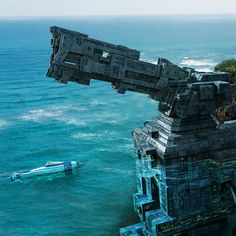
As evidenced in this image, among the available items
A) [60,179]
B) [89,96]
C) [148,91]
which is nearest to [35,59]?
[89,96]

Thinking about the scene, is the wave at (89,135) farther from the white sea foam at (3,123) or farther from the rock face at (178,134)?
the rock face at (178,134)

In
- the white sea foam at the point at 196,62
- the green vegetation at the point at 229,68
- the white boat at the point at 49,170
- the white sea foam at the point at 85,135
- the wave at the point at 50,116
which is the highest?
the green vegetation at the point at 229,68

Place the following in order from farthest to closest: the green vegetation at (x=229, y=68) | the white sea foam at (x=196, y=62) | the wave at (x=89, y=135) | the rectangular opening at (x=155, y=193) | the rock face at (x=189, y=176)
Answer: the white sea foam at (x=196, y=62) < the wave at (x=89, y=135) < the green vegetation at (x=229, y=68) < the rectangular opening at (x=155, y=193) < the rock face at (x=189, y=176)

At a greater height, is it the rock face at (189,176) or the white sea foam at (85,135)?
the rock face at (189,176)

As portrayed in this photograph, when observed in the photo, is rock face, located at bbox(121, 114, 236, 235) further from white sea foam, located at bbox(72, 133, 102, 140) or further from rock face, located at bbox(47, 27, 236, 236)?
white sea foam, located at bbox(72, 133, 102, 140)

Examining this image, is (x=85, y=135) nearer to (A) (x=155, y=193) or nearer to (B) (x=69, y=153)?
(B) (x=69, y=153)

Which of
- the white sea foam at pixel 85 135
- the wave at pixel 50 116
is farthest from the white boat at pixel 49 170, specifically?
the wave at pixel 50 116

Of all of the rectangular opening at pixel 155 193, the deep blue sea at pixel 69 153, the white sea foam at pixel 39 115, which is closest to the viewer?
the rectangular opening at pixel 155 193

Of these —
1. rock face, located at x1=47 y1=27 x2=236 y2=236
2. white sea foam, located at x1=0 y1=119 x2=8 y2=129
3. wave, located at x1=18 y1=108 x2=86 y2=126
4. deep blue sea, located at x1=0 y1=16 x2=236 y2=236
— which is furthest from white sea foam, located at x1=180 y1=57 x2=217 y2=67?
rock face, located at x1=47 y1=27 x2=236 y2=236
